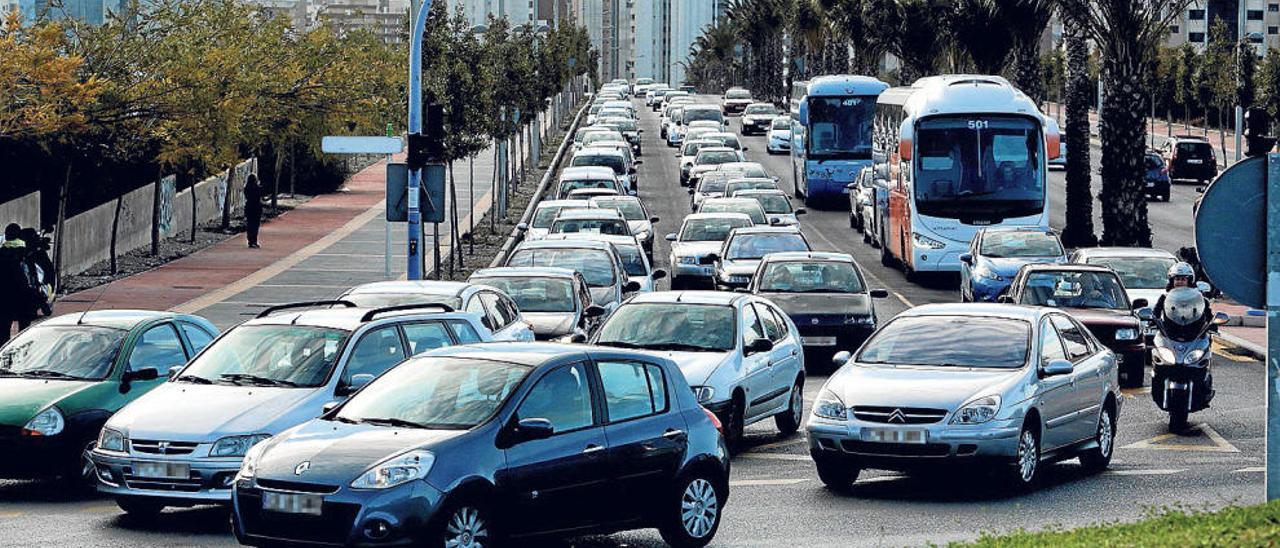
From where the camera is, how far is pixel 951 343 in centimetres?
1588

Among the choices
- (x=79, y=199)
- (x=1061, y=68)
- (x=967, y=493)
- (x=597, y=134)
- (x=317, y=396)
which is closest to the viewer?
(x=317, y=396)

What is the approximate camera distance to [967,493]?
15164 mm

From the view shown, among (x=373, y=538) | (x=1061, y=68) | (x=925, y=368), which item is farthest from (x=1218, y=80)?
(x=373, y=538)

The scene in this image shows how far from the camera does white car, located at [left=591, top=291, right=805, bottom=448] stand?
56.5ft

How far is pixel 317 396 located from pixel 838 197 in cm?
4122

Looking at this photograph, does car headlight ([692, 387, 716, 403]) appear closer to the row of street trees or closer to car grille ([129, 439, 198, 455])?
car grille ([129, 439, 198, 455])

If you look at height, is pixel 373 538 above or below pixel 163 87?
below

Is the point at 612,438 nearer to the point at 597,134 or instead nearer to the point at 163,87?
the point at 163,87

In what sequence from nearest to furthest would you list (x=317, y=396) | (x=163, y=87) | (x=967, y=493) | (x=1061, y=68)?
(x=317, y=396), (x=967, y=493), (x=163, y=87), (x=1061, y=68)

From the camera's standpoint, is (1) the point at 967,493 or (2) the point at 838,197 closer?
(1) the point at 967,493

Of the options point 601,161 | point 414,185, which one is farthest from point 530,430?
point 601,161

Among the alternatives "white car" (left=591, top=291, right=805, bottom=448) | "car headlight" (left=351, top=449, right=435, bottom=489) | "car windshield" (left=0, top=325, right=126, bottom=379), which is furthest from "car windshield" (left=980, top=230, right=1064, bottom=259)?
"car headlight" (left=351, top=449, right=435, bottom=489)

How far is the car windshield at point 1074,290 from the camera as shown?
23.9m

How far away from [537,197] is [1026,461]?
44.3 meters
